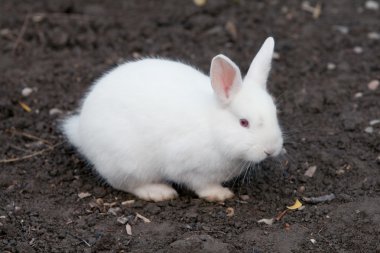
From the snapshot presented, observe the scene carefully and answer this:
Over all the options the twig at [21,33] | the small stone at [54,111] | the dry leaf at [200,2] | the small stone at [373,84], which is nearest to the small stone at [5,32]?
the twig at [21,33]

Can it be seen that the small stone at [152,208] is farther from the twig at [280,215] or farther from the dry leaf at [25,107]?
the dry leaf at [25,107]

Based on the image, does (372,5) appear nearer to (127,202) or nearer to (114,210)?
(127,202)

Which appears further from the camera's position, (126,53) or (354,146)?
(126,53)

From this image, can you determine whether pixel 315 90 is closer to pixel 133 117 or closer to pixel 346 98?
pixel 346 98

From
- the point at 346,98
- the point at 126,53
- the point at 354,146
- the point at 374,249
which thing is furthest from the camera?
the point at 126,53

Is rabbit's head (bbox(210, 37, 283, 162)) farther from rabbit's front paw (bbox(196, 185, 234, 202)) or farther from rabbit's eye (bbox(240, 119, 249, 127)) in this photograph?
rabbit's front paw (bbox(196, 185, 234, 202))


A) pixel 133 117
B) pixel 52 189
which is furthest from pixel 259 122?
pixel 52 189

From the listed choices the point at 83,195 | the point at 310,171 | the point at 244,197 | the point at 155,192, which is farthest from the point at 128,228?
the point at 310,171

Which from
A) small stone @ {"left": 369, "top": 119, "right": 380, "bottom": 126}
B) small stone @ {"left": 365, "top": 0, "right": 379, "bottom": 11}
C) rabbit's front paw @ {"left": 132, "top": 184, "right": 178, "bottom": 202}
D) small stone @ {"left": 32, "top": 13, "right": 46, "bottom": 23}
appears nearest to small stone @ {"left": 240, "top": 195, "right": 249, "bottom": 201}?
rabbit's front paw @ {"left": 132, "top": 184, "right": 178, "bottom": 202}
